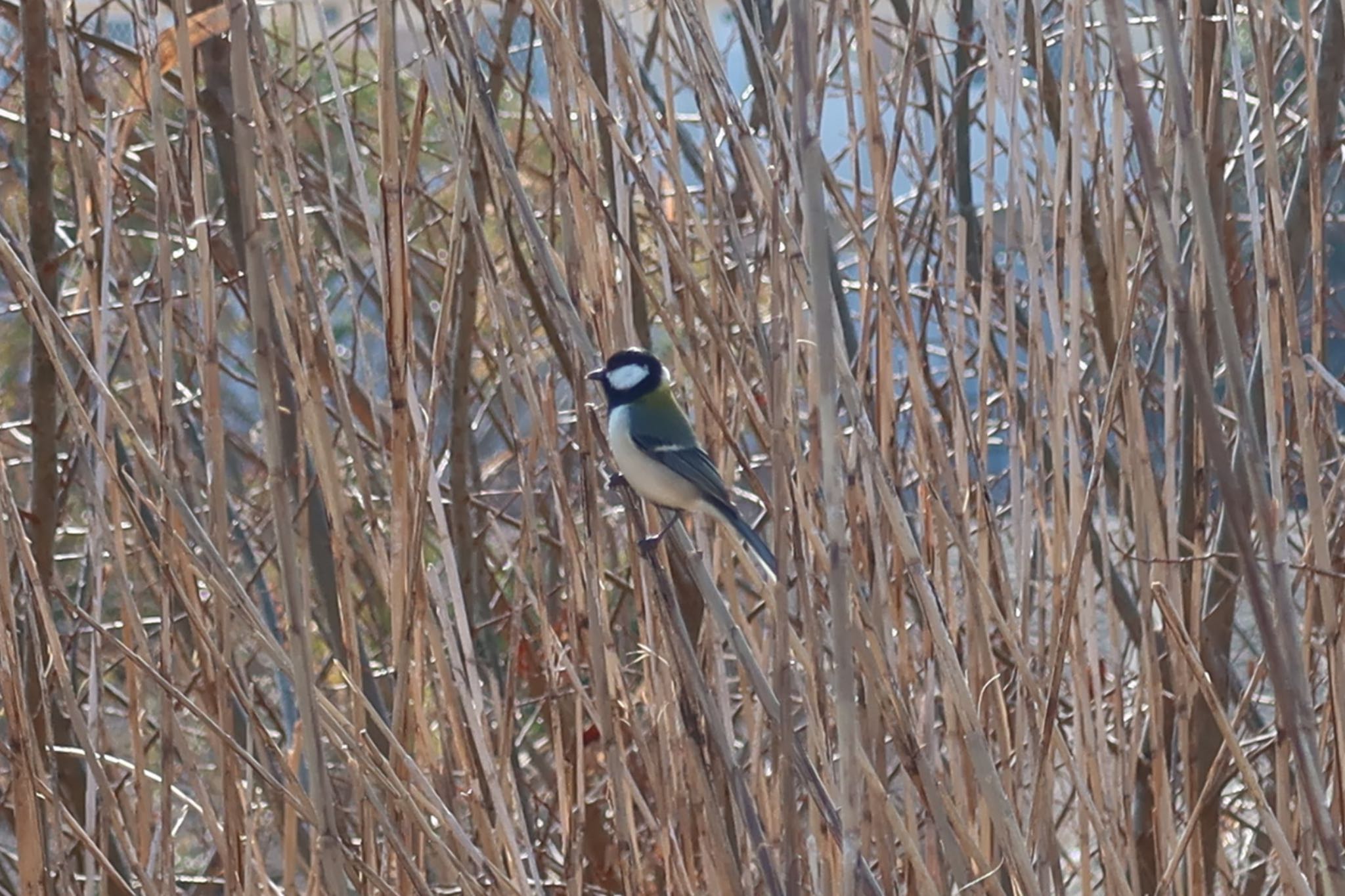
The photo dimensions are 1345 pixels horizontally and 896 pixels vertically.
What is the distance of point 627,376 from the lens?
5.44ft

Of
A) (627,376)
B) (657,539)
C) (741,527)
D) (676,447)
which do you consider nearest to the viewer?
(657,539)

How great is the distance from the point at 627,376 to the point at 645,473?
137mm

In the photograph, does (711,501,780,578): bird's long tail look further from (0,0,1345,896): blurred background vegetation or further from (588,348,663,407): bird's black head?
(588,348,663,407): bird's black head

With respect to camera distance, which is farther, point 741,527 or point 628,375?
point 628,375

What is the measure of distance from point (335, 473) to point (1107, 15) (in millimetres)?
747

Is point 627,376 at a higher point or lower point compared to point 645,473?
higher

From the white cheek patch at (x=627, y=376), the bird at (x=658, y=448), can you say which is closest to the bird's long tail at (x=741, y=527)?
the bird at (x=658, y=448)

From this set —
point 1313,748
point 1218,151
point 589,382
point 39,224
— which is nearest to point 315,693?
point 589,382

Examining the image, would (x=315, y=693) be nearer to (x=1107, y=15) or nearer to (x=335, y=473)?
(x=335, y=473)

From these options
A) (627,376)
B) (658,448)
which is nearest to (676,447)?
(658,448)

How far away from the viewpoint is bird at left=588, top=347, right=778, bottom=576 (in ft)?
5.00

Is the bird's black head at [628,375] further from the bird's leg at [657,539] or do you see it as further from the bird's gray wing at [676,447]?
the bird's leg at [657,539]

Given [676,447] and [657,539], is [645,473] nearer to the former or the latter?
[676,447]

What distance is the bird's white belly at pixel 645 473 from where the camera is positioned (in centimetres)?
162
